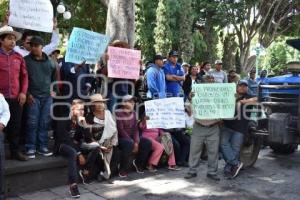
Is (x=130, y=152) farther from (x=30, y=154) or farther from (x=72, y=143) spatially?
(x=30, y=154)

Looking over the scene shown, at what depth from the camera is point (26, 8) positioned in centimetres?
685

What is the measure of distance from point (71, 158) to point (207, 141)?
88.0 inches

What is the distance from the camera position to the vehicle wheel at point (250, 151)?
314 inches

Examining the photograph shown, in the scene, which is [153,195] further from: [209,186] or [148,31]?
[148,31]

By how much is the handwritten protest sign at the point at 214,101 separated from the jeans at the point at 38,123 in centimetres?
228

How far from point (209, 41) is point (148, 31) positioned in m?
5.60

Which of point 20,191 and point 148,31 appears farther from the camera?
point 148,31

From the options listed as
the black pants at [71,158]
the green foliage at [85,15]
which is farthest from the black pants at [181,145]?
the green foliage at [85,15]

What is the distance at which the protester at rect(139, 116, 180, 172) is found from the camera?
295 inches

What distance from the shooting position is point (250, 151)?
8164mm

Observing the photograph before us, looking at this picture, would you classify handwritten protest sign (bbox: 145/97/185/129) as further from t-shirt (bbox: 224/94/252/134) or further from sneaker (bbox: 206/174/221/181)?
sneaker (bbox: 206/174/221/181)

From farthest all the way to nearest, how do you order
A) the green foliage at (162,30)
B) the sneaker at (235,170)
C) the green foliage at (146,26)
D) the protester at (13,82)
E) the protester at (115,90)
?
the green foliage at (146,26) < the green foliage at (162,30) < the protester at (115,90) < the sneaker at (235,170) < the protester at (13,82)

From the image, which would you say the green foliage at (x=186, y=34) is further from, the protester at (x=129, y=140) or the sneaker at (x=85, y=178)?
the sneaker at (x=85, y=178)

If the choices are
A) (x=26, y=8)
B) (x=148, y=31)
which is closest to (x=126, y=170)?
(x=26, y=8)
